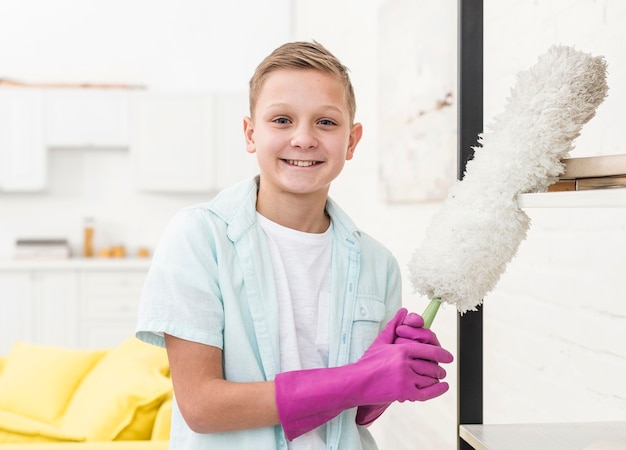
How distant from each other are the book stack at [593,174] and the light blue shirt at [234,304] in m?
0.46

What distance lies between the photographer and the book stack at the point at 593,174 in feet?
2.66

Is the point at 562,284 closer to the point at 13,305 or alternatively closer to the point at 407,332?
the point at 407,332

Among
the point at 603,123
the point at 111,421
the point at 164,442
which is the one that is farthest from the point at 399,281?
the point at 111,421

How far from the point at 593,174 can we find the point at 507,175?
4.3 inches

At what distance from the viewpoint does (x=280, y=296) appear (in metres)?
1.28

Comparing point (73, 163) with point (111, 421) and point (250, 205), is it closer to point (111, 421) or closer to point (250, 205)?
point (111, 421)

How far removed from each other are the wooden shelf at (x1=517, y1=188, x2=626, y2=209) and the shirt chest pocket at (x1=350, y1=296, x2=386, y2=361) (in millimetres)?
477

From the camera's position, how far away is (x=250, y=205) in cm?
131

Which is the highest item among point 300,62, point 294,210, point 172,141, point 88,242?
point 172,141

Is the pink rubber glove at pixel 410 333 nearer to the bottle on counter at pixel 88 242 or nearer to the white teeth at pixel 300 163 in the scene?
the white teeth at pixel 300 163

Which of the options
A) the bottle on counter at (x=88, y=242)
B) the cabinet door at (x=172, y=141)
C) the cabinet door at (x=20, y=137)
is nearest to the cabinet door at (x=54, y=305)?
the bottle on counter at (x=88, y=242)


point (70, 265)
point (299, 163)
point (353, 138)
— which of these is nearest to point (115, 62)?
point (70, 265)

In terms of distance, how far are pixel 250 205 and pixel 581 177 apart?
60 cm

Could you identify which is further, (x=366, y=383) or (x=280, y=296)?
(x=280, y=296)
